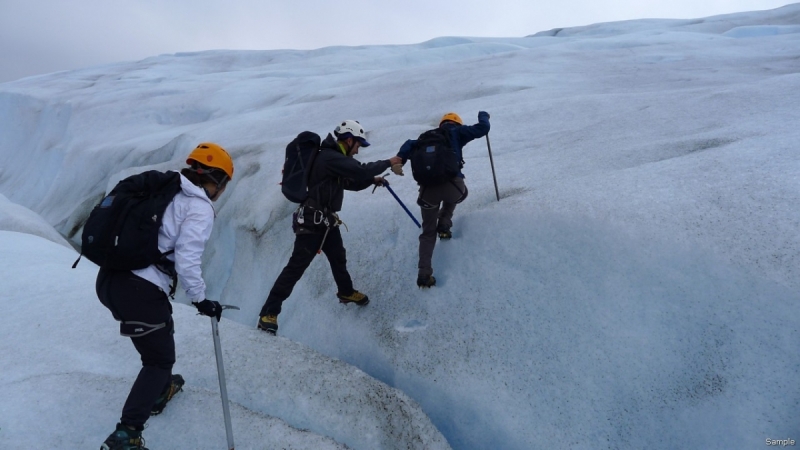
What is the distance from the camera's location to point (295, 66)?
30.7 m

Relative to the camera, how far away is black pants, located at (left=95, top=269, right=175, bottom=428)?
2.97 m

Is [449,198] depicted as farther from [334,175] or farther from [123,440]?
[123,440]

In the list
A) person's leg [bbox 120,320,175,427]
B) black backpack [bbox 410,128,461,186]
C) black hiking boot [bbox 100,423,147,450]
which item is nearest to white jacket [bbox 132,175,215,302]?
person's leg [bbox 120,320,175,427]

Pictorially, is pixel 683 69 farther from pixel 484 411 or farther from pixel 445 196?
pixel 484 411

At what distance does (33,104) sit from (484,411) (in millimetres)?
31909

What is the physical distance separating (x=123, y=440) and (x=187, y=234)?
1.40m

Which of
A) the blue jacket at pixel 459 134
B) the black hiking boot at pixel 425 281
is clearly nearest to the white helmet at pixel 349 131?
the blue jacket at pixel 459 134

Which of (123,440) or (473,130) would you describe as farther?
(473,130)

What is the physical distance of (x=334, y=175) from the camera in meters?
4.50

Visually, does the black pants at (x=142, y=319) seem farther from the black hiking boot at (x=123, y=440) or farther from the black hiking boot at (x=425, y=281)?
the black hiking boot at (x=425, y=281)

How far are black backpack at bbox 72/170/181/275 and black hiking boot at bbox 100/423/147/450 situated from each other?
108cm

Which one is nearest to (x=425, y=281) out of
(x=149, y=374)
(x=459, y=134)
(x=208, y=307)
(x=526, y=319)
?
(x=526, y=319)

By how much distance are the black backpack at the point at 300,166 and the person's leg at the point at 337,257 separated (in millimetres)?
555

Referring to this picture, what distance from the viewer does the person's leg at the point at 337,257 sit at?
15.9ft
